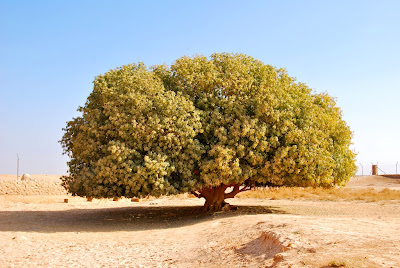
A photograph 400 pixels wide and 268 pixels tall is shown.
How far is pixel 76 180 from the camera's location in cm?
1805

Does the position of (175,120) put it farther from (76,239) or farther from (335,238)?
(335,238)

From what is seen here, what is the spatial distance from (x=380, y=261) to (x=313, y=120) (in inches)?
499

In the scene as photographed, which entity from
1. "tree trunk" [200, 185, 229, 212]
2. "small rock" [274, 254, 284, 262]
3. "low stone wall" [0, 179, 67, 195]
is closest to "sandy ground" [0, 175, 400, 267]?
"small rock" [274, 254, 284, 262]

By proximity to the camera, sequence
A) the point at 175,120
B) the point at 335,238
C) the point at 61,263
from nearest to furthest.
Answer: the point at 335,238
the point at 61,263
the point at 175,120

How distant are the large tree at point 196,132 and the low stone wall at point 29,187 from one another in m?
21.7

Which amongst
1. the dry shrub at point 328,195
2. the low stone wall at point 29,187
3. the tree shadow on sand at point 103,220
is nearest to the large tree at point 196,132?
the tree shadow on sand at point 103,220

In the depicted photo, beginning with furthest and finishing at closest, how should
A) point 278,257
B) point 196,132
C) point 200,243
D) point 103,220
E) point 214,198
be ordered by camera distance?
1. point 214,198
2. point 103,220
3. point 196,132
4. point 200,243
5. point 278,257

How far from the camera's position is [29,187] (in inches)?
1578

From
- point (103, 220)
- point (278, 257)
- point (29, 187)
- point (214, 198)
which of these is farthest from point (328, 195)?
point (29, 187)

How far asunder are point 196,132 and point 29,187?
28949mm

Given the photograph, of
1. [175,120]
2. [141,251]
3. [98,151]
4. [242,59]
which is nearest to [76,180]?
[98,151]

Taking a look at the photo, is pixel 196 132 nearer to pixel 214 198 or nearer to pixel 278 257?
pixel 214 198

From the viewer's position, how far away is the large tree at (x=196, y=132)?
56.8ft

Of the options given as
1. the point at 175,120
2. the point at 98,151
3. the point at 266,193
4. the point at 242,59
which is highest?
the point at 242,59
